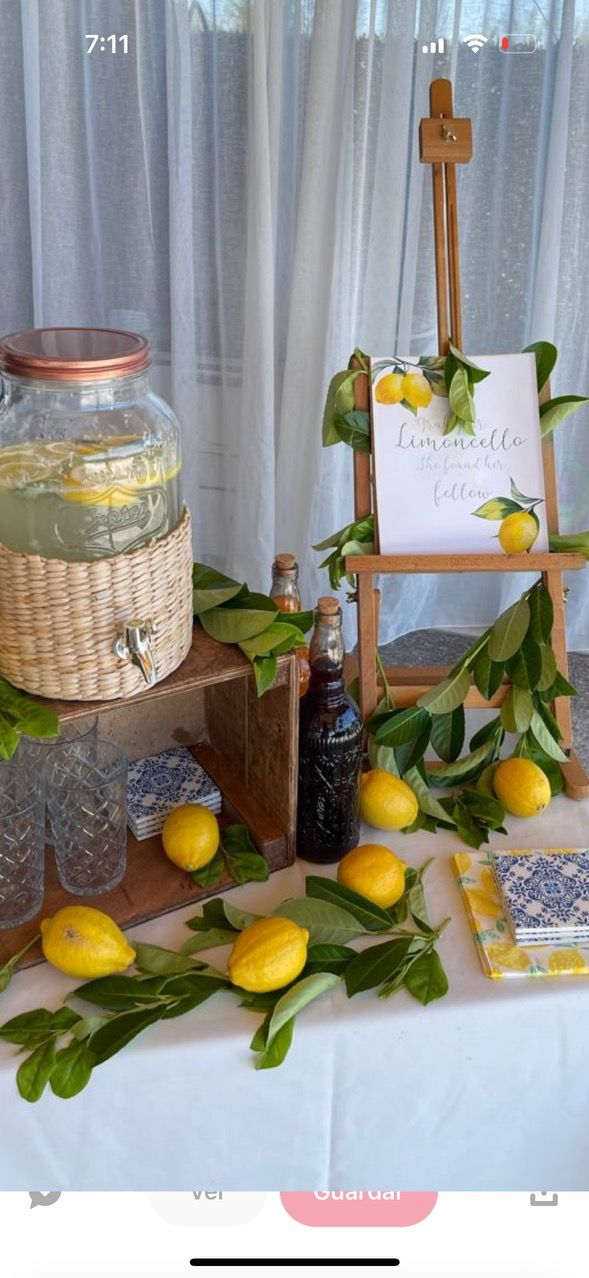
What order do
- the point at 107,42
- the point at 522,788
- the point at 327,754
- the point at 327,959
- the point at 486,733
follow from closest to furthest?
the point at 327,959
the point at 327,754
the point at 522,788
the point at 486,733
the point at 107,42

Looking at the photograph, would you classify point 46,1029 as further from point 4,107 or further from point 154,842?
point 4,107

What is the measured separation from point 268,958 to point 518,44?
2.07 m

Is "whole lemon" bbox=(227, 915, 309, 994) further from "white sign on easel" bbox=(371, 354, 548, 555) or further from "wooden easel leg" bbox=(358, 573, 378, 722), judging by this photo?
"white sign on easel" bbox=(371, 354, 548, 555)

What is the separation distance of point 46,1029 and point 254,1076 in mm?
175

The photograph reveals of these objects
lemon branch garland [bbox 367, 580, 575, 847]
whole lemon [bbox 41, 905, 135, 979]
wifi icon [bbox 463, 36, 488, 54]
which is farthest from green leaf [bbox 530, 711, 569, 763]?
wifi icon [bbox 463, 36, 488, 54]

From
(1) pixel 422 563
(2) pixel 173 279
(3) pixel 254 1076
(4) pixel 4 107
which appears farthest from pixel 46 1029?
(4) pixel 4 107

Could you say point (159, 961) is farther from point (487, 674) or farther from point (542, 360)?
point (542, 360)

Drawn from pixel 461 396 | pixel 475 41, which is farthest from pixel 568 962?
pixel 475 41

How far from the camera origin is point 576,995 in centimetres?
95

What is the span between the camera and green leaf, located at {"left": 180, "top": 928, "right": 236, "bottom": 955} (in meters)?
0.98

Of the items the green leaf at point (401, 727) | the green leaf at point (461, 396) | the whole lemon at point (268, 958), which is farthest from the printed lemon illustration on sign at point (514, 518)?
the whole lemon at point (268, 958)

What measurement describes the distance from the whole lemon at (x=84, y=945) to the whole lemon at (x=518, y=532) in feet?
2.04

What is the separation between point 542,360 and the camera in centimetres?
125

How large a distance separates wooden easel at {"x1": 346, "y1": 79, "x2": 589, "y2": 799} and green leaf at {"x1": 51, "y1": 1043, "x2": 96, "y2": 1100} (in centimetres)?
52
